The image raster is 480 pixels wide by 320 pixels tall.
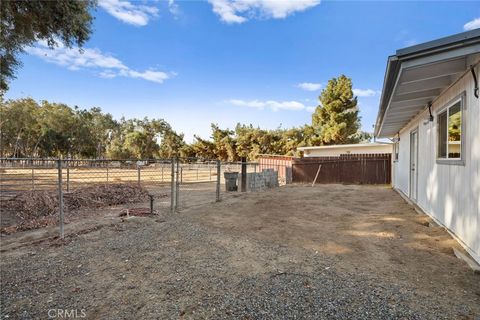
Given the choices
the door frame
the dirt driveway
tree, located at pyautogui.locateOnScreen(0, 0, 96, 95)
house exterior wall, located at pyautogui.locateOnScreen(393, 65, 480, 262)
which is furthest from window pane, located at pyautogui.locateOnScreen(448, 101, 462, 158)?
tree, located at pyautogui.locateOnScreen(0, 0, 96, 95)

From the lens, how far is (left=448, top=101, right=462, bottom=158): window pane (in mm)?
4419

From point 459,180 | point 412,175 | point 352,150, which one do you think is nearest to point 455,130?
point 459,180

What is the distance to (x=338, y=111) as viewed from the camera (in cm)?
2783

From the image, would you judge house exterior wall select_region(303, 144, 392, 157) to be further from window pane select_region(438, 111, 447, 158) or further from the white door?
window pane select_region(438, 111, 447, 158)

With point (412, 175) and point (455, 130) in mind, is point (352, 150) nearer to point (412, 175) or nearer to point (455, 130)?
point (412, 175)

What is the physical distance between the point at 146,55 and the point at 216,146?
2517 centimetres

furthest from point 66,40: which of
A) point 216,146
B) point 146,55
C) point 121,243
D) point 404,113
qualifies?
point 216,146

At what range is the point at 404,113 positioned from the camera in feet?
25.3

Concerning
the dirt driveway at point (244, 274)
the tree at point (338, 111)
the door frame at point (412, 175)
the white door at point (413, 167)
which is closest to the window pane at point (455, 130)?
the dirt driveway at point (244, 274)

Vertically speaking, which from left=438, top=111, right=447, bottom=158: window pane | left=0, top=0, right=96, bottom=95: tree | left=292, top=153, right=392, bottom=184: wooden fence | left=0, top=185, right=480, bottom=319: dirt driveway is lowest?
left=0, top=185, right=480, bottom=319: dirt driveway

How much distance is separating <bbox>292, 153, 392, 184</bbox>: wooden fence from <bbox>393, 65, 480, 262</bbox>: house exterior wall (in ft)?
36.1

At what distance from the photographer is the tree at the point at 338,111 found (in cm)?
2733

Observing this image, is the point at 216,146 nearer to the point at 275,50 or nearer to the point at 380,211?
the point at 275,50

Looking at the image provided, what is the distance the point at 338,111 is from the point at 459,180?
25051mm
